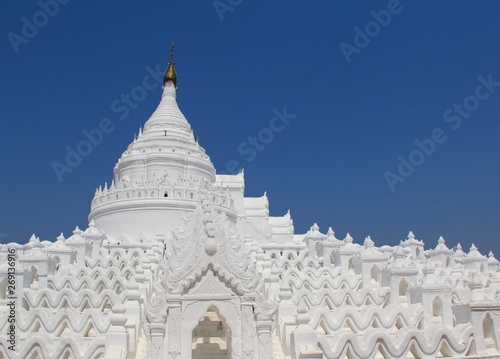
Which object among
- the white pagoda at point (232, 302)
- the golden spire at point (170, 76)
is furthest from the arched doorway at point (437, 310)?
the golden spire at point (170, 76)

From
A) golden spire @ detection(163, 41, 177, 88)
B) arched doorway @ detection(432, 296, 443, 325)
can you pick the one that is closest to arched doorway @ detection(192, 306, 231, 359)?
arched doorway @ detection(432, 296, 443, 325)

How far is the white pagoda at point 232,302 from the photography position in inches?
418

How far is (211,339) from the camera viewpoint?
12.9m

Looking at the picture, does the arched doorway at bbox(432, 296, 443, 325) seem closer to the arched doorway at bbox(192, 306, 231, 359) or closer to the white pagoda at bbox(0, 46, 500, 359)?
the white pagoda at bbox(0, 46, 500, 359)

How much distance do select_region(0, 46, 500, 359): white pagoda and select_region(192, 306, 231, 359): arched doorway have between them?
0.04 meters

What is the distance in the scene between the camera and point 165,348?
34.2 ft

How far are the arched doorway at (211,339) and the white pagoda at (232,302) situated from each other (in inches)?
1.4

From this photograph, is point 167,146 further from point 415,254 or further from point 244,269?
point 244,269

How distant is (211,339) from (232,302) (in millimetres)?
2765

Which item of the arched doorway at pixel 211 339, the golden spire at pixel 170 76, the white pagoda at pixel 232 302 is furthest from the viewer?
the golden spire at pixel 170 76

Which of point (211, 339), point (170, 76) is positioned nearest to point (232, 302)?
point (211, 339)

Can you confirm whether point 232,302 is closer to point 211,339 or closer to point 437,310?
point 211,339

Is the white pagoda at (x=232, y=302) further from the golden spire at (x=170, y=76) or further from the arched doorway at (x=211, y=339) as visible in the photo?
the golden spire at (x=170, y=76)

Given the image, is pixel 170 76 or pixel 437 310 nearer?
pixel 437 310
